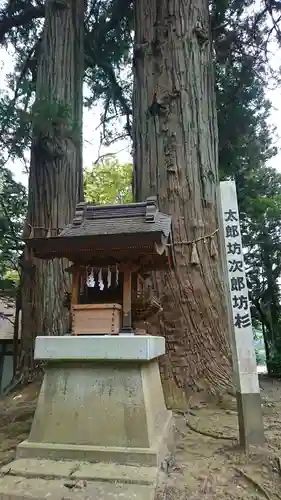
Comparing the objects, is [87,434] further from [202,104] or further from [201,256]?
[202,104]

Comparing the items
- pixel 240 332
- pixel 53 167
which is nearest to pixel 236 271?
pixel 240 332

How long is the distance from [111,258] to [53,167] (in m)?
2.81

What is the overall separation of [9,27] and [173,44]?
3713 mm

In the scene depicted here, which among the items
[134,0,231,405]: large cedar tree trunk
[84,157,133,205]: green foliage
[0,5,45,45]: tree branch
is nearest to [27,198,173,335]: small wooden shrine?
[134,0,231,405]: large cedar tree trunk

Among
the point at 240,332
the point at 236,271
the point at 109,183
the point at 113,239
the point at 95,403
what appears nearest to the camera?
the point at 95,403

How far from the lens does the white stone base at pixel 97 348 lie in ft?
7.93

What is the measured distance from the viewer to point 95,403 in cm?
244

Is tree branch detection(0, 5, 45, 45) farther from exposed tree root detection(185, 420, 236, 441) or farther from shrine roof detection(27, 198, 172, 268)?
exposed tree root detection(185, 420, 236, 441)

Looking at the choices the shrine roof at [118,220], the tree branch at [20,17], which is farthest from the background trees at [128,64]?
the shrine roof at [118,220]

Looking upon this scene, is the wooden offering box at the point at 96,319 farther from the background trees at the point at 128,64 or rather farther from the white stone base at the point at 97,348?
the background trees at the point at 128,64

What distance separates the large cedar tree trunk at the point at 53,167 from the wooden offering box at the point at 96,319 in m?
1.88

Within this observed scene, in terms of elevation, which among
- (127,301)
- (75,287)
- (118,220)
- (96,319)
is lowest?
(96,319)

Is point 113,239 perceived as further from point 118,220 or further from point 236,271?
point 236,271

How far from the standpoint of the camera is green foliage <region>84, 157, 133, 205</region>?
38.2 ft
